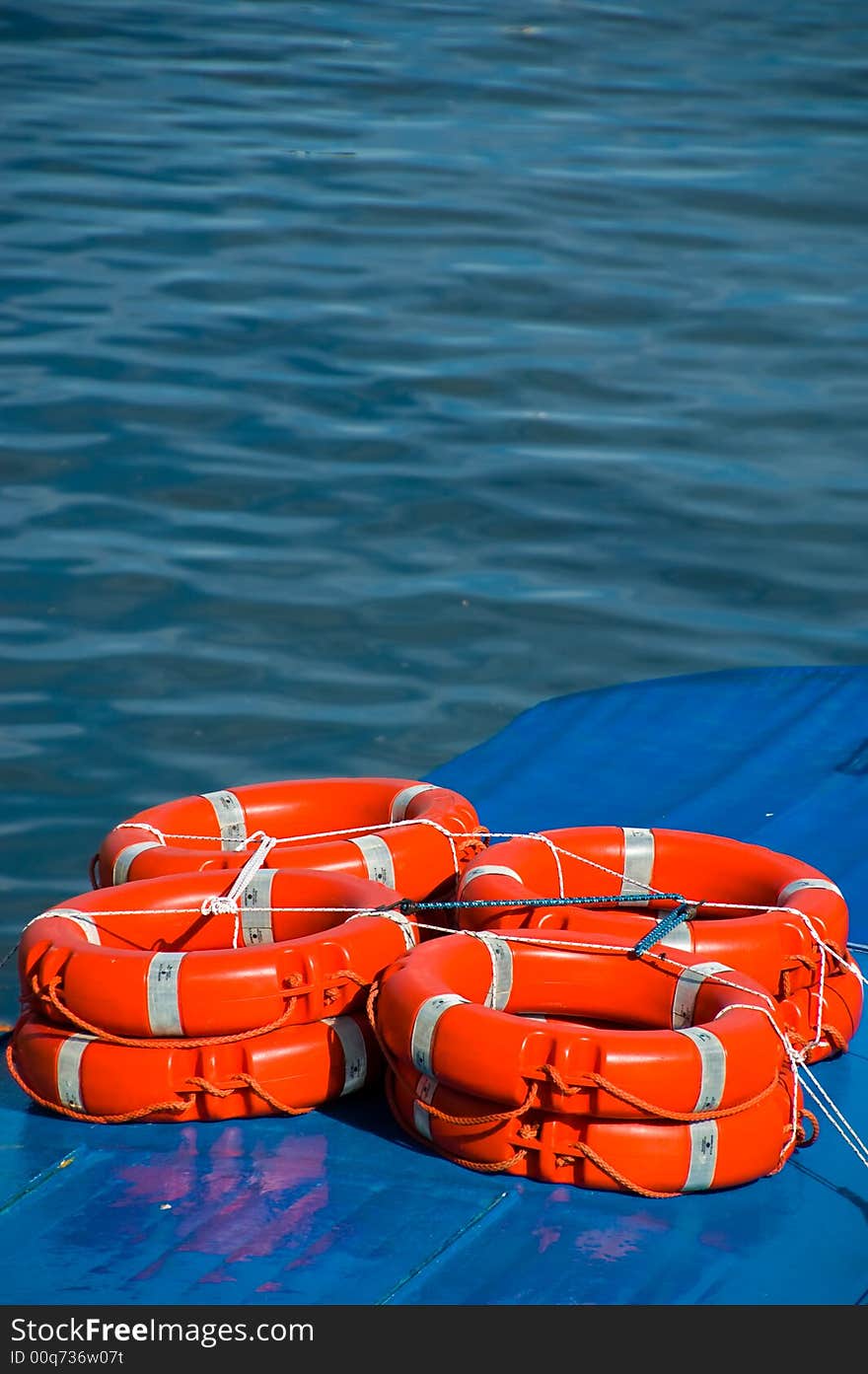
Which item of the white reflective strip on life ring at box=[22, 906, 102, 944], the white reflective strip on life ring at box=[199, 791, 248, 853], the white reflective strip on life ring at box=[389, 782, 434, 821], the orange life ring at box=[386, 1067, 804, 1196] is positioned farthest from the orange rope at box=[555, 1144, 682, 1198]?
the white reflective strip on life ring at box=[199, 791, 248, 853]

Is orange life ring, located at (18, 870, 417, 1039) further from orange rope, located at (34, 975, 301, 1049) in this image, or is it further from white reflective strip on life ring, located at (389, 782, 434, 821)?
white reflective strip on life ring, located at (389, 782, 434, 821)

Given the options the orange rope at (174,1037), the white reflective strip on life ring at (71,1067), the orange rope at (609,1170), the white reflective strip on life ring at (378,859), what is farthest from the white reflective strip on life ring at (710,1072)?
the white reflective strip on life ring at (71,1067)

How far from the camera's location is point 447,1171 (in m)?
3.53

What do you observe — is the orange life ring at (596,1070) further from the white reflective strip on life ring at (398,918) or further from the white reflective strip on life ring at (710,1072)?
the white reflective strip on life ring at (398,918)

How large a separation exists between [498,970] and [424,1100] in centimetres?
35

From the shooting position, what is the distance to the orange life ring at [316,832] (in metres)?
4.12

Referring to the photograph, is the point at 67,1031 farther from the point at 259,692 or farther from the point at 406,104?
the point at 406,104

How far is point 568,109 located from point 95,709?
10680 mm

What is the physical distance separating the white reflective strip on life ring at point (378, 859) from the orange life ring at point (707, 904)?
0.18m

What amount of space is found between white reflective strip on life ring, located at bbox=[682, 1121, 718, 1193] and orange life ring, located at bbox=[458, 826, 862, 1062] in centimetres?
43

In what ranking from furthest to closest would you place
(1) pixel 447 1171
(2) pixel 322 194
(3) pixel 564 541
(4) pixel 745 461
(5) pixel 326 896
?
(2) pixel 322 194 < (4) pixel 745 461 < (3) pixel 564 541 < (5) pixel 326 896 < (1) pixel 447 1171

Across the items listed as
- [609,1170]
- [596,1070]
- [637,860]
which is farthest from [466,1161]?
[637,860]

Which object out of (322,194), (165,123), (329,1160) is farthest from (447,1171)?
(165,123)

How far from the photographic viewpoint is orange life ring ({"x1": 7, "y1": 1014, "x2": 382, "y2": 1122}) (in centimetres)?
360
